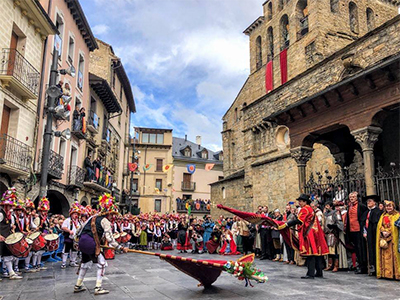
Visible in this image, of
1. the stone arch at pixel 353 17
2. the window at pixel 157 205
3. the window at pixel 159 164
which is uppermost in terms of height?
the stone arch at pixel 353 17

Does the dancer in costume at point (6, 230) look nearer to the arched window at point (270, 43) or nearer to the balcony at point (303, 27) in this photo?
the balcony at point (303, 27)

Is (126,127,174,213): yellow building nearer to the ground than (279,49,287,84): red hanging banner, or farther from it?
nearer to the ground

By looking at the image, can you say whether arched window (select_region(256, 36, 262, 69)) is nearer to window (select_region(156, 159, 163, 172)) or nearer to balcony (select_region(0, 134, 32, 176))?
window (select_region(156, 159, 163, 172))

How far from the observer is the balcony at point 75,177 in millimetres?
20891

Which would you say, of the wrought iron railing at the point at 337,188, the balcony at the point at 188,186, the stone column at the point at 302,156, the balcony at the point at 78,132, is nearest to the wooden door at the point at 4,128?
the balcony at the point at 78,132

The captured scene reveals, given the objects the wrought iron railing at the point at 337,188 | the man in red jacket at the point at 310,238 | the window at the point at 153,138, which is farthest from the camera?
the window at the point at 153,138

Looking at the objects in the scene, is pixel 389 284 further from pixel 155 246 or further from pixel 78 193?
pixel 78 193

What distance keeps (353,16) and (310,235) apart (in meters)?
27.0

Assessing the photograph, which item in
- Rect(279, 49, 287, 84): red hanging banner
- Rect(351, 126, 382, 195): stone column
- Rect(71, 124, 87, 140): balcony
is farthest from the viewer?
Rect(279, 49, 287, 84): red hanging banner

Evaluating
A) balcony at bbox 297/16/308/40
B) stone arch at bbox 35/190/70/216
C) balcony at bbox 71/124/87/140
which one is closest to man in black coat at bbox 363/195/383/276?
stone arch at bbox 35/190/70/216

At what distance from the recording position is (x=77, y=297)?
618 centimetres

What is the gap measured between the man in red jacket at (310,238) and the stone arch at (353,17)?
25.2m

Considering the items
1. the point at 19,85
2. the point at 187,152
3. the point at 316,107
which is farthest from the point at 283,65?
the point at 187,152

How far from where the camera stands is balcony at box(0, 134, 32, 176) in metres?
13.7
